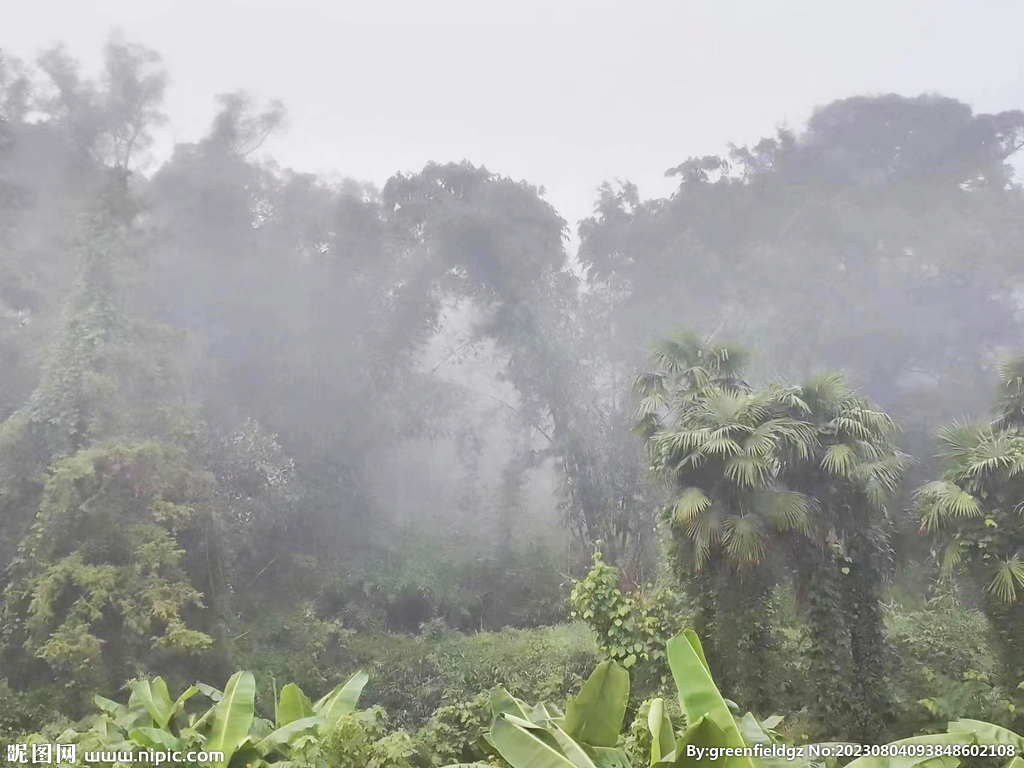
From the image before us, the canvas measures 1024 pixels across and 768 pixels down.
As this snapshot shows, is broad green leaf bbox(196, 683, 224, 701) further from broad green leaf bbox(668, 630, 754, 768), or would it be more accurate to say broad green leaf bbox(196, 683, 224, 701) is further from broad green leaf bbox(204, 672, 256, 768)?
broad green leaf bbox(668, 630, 754, 768)

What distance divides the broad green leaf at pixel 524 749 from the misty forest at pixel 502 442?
0.04 feet

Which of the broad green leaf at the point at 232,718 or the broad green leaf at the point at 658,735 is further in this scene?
the broad green leaf at the point at 232,718

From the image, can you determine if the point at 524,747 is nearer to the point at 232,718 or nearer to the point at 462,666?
the point at 232,718

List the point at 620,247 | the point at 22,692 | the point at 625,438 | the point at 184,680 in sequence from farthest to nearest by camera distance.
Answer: the point at 620,247 < the point at 625,438 < the point at 184,680 < the point at 22,692

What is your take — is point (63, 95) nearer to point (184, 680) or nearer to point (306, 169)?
point (306, 169)

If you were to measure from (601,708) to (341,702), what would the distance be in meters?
1.23

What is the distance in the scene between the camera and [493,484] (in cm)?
1038

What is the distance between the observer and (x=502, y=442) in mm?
10633

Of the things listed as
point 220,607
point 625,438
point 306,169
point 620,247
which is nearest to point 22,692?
point 220,607

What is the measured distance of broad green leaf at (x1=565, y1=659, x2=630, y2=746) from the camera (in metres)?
1.97

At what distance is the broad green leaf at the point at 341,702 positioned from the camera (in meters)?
2.61

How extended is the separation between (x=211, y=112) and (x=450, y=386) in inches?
222

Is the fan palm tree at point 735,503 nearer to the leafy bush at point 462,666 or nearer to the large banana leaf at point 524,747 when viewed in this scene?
the leafy bush at point 462,666

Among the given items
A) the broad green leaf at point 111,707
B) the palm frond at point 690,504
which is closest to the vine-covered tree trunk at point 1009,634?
the palm frond at point 690,504
